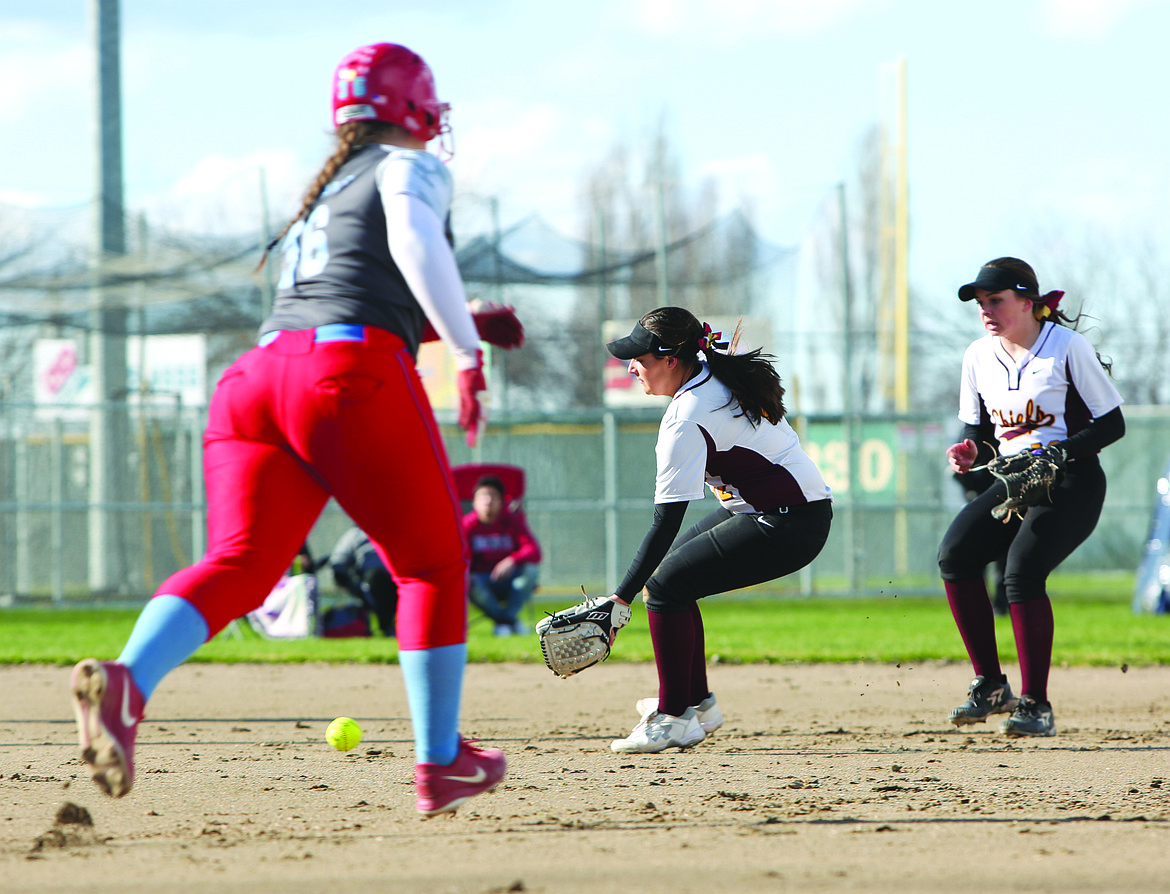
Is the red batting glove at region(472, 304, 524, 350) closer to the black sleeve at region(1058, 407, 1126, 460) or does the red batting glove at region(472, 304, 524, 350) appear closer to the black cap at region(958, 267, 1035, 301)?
the black cap at region(958, 267, 1035, 301)

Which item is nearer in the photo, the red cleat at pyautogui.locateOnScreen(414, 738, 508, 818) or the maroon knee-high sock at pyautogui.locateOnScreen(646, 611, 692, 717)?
the red cleat at pyautogui.locateOnScreen(414, 738, 508, 818)

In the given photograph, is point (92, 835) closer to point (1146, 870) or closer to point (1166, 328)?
point (1146, 870)

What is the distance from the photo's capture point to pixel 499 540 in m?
11.6

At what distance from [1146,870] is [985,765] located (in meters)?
1.65

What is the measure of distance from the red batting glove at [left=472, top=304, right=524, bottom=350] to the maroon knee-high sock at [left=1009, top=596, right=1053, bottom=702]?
271 centimetres

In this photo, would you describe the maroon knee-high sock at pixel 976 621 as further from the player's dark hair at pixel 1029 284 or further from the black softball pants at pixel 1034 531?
the player's dark hair at pixel 1029 284

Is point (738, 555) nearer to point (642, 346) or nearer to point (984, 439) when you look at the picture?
point (642, 346)

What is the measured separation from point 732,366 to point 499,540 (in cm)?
682

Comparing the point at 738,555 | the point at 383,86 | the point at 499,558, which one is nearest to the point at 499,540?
the point at 499,558

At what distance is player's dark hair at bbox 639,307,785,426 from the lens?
4.90 meters

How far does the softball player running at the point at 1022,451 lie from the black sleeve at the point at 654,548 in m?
1.41

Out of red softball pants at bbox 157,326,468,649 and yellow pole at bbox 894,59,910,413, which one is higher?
yellow pole at bbox 894,59,910,413

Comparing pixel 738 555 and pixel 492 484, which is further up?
pixel 492 484

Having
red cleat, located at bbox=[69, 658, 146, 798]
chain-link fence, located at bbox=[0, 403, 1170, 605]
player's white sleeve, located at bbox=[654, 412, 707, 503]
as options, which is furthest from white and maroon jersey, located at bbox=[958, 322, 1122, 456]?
chain-link fence, located at bbox=[0, 403, 1170, 605]
